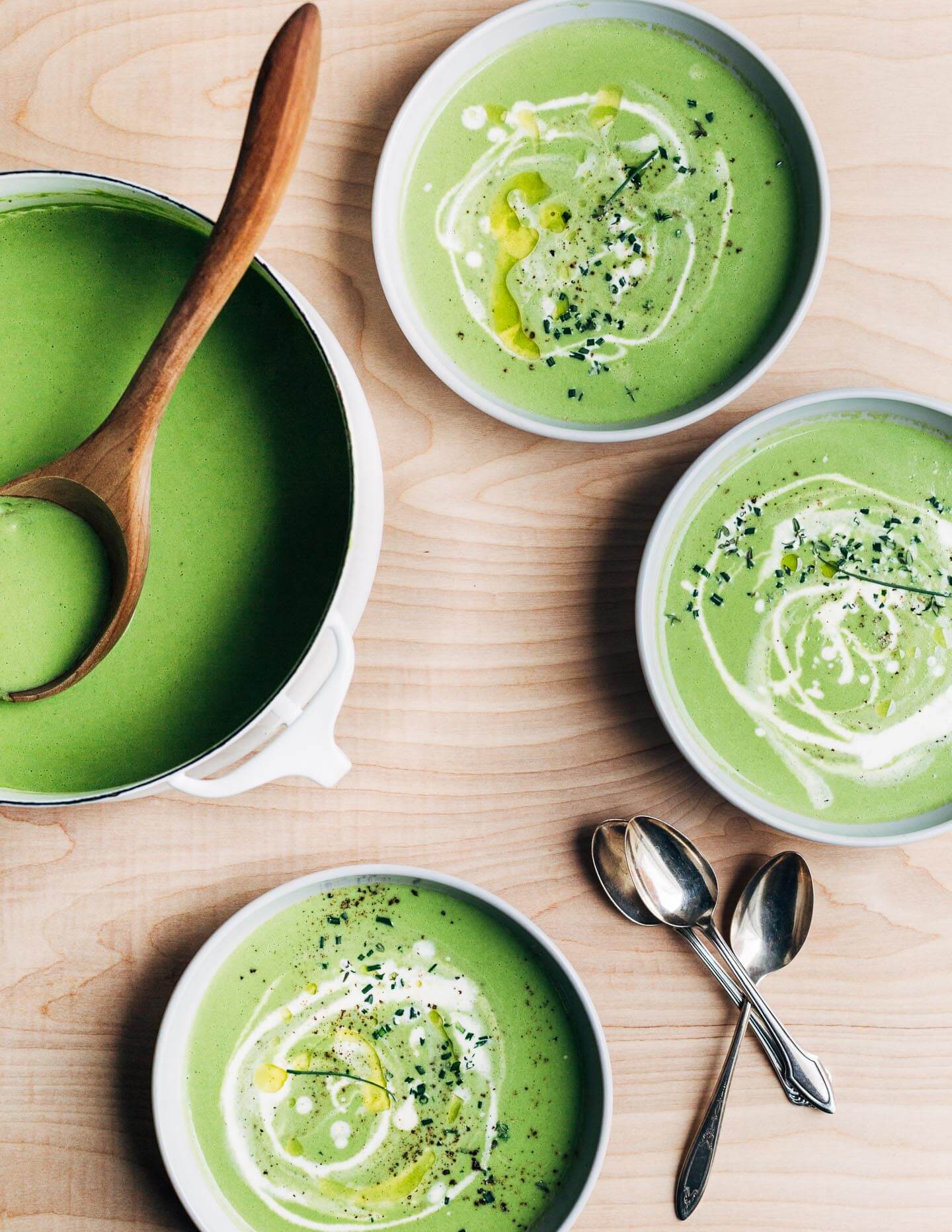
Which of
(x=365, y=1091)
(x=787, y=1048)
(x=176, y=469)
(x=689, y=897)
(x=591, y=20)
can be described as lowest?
(x=365, y=1091)

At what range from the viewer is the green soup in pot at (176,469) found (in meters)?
0.75

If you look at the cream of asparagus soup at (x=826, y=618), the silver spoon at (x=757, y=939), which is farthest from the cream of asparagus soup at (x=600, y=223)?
the silver spoon at (x=757, y=939)

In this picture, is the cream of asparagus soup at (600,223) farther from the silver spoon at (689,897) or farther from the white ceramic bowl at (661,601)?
the silver spoon at (689,897)

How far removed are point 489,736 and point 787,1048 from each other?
1.24ft

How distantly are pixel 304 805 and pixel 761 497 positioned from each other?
1.59 ft

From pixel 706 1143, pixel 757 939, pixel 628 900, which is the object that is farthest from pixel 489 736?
pixel 706 1143

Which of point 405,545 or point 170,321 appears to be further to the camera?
point 405,545

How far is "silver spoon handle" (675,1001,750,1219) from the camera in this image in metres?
0.82

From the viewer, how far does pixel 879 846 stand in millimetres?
797

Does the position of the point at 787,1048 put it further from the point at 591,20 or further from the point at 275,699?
the point at 591,20

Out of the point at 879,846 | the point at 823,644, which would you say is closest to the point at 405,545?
the point at 823,644

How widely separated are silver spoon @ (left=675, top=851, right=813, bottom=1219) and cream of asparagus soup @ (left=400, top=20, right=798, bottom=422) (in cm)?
42

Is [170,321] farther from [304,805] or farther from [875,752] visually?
[875,752]

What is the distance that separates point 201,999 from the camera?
799mm
